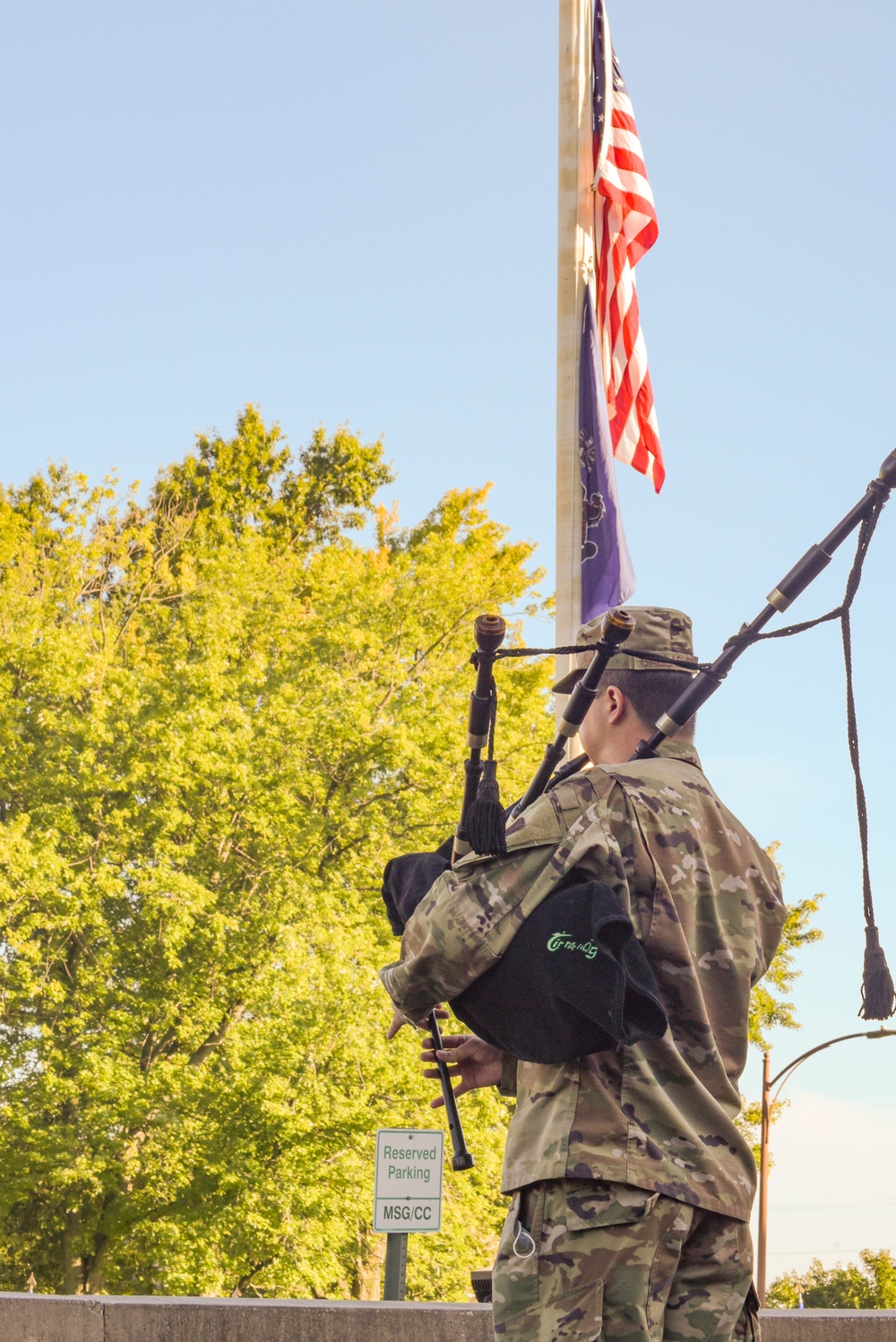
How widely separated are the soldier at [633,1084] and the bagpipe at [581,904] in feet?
0.16

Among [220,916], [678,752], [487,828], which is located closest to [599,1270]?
[487,828]

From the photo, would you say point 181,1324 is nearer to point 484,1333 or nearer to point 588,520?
point 484,1333

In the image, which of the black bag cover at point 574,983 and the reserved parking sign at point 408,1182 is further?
the reserved parking sign at point 408,1182

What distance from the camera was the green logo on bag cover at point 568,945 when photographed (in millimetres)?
2254

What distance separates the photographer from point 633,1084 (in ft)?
7.64

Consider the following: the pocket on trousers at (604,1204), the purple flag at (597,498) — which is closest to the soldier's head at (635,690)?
the pocket on trousers at (604,1204)

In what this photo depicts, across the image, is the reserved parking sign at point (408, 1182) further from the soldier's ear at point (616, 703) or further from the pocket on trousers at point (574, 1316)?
the pocket on trousers at point (574, 1316)

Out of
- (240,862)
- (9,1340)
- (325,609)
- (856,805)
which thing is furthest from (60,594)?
(856,805)

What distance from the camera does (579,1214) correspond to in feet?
7.36

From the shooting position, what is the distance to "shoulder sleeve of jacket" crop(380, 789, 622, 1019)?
235cm

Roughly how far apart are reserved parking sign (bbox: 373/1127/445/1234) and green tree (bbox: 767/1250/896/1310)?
23.6m

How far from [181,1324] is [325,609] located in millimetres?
19966

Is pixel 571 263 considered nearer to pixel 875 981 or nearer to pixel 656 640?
pixel 656 640

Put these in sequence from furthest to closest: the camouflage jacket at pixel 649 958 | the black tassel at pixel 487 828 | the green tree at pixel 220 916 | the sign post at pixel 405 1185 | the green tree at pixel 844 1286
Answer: the green tree at pixel 844 1286, the green tree at pixel 220 916, the sign post at pixel 405 1185, the black tassel at pixel 487 828, the camouflage jacket at pixel 649 958
